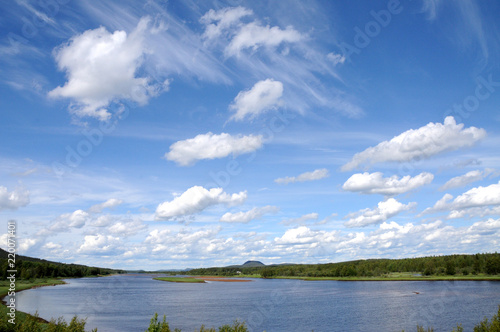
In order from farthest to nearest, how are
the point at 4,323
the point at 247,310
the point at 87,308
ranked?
the point at 87,308
the point at 247,310
the point at 4,323

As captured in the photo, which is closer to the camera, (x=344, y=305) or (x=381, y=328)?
(x=381, y=328)

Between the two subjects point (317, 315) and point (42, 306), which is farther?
point (42, 306)

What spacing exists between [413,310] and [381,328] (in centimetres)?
2492

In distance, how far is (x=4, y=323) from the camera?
32.3m

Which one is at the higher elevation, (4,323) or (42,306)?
(4,323)

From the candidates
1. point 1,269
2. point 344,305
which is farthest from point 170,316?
point 1,269

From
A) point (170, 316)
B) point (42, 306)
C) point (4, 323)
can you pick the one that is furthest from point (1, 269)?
point (4, 323)

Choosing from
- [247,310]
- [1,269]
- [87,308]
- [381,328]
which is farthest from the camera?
[1,269]

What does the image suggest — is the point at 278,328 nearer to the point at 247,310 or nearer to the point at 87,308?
the point at 247,310

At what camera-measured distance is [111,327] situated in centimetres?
6400

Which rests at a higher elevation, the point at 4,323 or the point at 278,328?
the point at 4,323

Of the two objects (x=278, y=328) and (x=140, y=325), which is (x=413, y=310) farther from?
(x=140, y=325)

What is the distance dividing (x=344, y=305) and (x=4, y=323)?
79.6 meters

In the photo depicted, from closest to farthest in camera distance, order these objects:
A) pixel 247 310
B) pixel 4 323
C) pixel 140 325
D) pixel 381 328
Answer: pixel 4 323 < pixel 381 328 < pixel 140 325 < pixel 247 310
